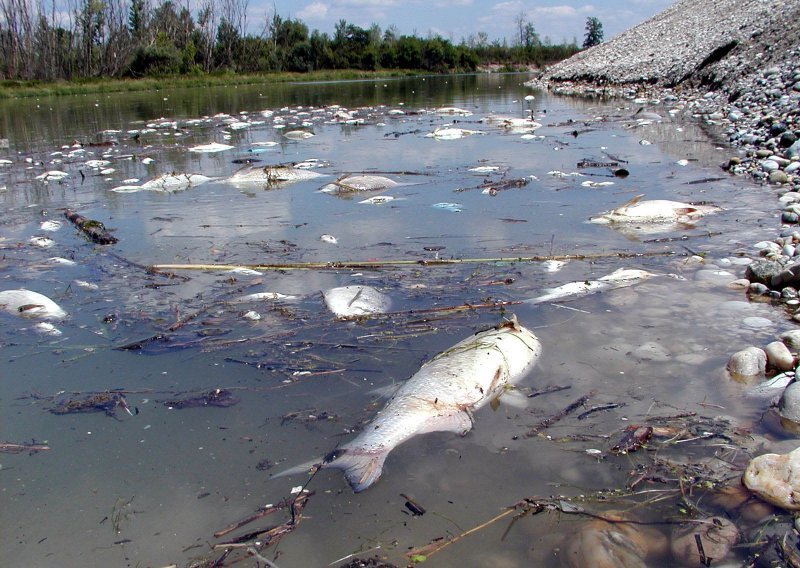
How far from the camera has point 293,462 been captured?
2.59m

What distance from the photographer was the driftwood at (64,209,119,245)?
18.6 ft

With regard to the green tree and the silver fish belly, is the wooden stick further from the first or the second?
the green tree

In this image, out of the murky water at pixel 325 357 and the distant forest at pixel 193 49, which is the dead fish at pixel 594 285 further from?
the distant forest at pixel 193 49

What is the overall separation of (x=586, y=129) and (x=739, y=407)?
36.9 feet

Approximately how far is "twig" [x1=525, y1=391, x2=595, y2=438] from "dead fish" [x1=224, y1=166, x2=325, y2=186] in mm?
5976

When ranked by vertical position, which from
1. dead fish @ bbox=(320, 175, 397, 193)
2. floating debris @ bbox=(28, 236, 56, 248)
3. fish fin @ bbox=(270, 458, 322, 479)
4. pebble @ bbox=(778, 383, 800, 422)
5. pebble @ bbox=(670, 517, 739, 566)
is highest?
dead fish @ bbox=(320, 175, 397, 193)

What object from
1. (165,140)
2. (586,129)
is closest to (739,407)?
(586,129)

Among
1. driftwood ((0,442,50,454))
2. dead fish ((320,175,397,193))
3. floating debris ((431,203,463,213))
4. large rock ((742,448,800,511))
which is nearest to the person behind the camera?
large rock ((742,448,800,511))

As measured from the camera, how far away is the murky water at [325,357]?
7.50 ft

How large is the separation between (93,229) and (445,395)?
14.3 ft

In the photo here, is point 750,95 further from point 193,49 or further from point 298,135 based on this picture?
point 193,49

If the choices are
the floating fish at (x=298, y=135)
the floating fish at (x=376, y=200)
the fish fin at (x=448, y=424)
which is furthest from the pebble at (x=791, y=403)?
the floating fish at (x=298, y=135)

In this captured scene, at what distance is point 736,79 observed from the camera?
1639cm

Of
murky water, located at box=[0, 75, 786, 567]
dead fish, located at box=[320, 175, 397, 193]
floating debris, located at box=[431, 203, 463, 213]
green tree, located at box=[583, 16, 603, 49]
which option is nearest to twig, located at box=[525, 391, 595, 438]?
murky water, located at box=[0, 75, 786, 567]
